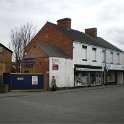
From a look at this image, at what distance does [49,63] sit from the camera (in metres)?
32.7

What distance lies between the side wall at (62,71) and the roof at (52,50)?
0.79 metres

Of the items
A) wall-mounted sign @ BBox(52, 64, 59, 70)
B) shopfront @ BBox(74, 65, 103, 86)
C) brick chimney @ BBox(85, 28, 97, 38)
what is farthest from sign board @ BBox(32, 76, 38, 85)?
brick chimney @ BBox(85, 28, 97, 38)

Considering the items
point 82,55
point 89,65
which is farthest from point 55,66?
point 89,65

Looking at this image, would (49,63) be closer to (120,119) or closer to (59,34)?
(59,34)

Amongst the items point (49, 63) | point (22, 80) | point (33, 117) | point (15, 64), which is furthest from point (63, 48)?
point (33, 117)

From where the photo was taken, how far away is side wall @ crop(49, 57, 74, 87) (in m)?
33.1

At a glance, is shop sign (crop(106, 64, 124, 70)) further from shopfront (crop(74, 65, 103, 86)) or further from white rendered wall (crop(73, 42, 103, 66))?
white rendered wall (crop(73, 42, 103, 66))

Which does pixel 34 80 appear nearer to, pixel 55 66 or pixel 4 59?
pixel 55 66

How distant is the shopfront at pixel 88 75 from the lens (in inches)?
1495

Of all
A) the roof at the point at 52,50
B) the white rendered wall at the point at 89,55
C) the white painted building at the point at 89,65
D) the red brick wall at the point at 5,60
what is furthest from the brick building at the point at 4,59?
the white rendered wall at the point at 89,55

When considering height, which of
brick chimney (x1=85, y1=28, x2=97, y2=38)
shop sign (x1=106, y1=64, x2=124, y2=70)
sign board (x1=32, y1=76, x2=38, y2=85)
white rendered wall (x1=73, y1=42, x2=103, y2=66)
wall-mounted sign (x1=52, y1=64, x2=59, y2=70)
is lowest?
sign board (x1=32, y1=76, x2=38, y2=85)

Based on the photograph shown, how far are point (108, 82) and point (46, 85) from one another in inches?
671

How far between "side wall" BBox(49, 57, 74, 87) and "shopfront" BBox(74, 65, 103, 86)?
49.0 inches

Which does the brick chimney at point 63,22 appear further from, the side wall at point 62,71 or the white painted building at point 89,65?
the side wall at point 62,71
